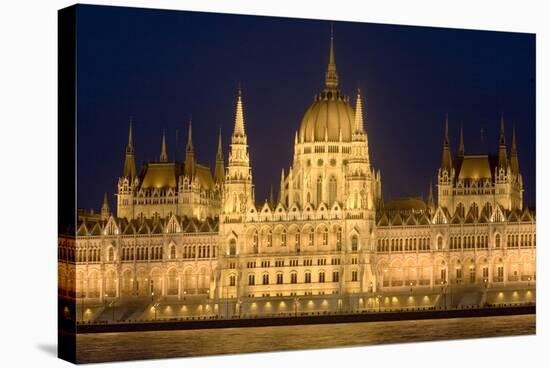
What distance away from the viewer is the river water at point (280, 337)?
1958 cm

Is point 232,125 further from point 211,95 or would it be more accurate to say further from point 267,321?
point 267,321

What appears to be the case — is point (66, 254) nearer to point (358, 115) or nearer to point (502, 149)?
point (358, 115)

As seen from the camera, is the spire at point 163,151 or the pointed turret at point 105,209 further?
the spire at point 163,151

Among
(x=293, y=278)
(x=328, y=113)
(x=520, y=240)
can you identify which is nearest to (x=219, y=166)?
(x=328, y=113)

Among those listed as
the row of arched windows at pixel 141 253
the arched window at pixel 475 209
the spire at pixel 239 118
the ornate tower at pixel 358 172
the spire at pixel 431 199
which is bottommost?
the row of arched windows at pixel 141 253

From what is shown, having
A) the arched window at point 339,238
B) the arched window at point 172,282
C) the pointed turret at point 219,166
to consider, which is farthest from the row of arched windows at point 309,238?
the arched window at point 172,282

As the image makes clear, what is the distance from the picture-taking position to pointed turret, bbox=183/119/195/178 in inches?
818

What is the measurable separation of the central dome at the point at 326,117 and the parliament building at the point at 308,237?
2cm

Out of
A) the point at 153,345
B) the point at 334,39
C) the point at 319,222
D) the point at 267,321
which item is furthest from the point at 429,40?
the point at 153,345

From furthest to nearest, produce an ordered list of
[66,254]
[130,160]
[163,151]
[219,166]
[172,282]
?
[219,166]
[172,282]
[163,151]
[130,160]
[66,254]

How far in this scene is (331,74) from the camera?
21.5 m

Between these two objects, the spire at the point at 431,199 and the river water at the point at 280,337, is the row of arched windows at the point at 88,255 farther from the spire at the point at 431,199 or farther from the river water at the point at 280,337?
the spire at the point at 431,199

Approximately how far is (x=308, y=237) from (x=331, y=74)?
8.17ft

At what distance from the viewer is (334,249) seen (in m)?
22.0
